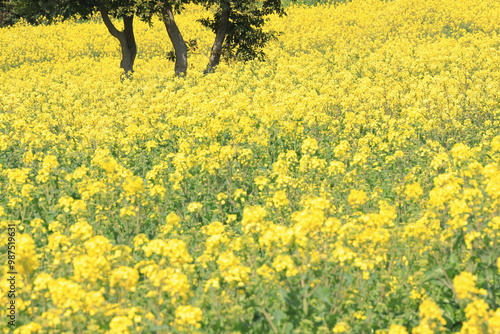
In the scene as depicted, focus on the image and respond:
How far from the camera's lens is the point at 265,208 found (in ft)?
25.9

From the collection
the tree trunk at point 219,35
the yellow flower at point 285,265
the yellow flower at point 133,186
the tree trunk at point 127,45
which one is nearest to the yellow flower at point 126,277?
the yellow flower at point 285,265

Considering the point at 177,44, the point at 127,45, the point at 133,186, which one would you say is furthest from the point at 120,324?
the point at 127,45

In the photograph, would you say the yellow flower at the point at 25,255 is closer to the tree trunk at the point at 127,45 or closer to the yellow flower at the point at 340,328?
the yellow flower at the point at 340,328

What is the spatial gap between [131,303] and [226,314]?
3.23ft

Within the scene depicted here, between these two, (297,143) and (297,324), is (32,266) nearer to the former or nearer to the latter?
(297,324)

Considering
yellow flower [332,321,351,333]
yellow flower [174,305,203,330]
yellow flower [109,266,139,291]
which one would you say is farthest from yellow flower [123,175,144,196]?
yellow flower [332,321,351,333]

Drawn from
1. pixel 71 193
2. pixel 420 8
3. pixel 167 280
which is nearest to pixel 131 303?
pixel 167 280

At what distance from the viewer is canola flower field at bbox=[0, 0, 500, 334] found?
518 cm

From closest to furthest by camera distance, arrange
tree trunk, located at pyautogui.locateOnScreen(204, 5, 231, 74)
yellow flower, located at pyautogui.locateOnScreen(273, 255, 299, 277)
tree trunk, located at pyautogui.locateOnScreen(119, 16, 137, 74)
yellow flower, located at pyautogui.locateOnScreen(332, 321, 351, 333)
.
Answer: yellow flower, located at pyautogui.locateOnScreen(332, 321, 351, 333) → yellow flower, located at pyautogui.locateOnScreen(273, 255, 299, 277) → tree trunk, located at pyautogui.locateOnScreen(204, 5, 231, 74) → tree trunk, located at pyautogui.locateOnScreen(119, 16, 137, 74)

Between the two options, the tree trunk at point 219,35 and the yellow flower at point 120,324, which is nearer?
the yellow flower at point 120,324

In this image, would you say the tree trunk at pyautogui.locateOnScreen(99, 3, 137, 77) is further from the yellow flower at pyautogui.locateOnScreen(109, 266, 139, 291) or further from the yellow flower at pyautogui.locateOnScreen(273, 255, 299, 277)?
the yellow flower at pyautogui.locateOnScreen(273, 255, 299, 277)

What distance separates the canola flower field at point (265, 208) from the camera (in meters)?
5.18

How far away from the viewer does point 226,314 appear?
5055mm

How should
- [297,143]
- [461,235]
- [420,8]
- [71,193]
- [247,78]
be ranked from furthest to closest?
[420,8] → [247,78] → [297,143] → [71,193] → [461,235]
